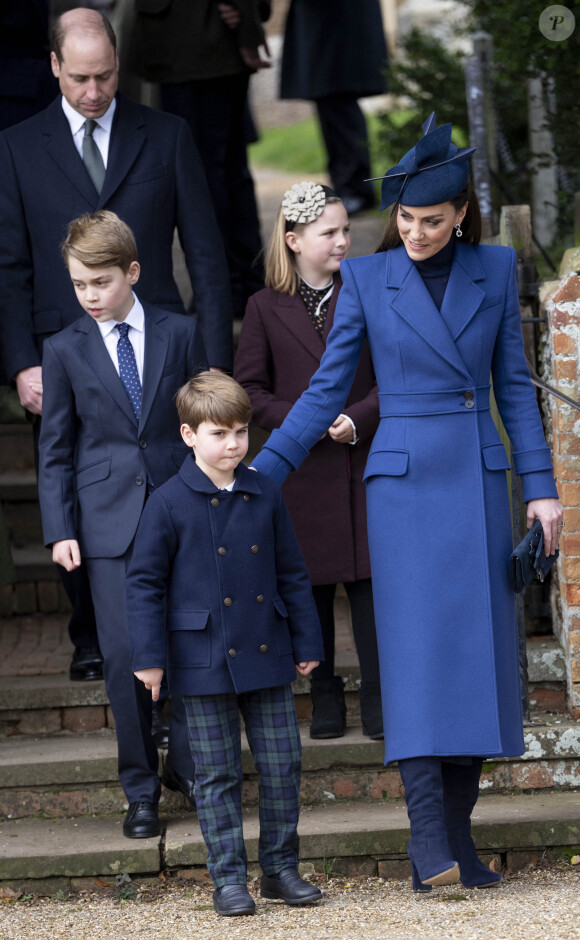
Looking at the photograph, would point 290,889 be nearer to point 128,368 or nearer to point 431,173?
point 128,368

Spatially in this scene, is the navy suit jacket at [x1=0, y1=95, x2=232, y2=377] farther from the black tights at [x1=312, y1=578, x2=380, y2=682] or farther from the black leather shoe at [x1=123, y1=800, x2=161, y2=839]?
the black leather shoe at [x1=123, y1=800, x2=161, y2=839]

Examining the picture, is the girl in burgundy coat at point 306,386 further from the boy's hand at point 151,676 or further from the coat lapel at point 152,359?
the boy's hand at point 151,676

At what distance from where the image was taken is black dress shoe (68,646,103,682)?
471 cm

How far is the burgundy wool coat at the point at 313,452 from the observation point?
4270 millimetres

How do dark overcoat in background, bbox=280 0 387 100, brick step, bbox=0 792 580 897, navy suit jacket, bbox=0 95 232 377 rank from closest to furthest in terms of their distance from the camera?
brick step, bbox=0 792 580 897 < navy suit jacket, bbox=0 95 232 377 < dark overcoat in background, bbox=280 0 387 100

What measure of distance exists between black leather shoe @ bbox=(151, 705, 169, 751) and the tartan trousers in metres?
0.74

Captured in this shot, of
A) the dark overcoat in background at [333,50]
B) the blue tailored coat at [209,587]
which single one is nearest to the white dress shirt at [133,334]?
the blue tailored coat at [209,587]

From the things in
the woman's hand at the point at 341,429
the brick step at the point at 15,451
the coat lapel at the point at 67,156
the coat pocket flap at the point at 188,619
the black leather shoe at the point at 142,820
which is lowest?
the black leather shoe at the point at 142,820

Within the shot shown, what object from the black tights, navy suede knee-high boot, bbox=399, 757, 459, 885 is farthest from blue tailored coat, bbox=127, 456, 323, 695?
the black tights

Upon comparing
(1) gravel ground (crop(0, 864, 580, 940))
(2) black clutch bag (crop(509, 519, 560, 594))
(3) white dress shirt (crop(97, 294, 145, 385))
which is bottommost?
(1) gravel ground (crop(0, 864, 580, 940))

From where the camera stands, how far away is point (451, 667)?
349 cm

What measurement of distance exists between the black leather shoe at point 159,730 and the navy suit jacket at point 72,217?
1.12 meters

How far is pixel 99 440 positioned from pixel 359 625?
990 mm

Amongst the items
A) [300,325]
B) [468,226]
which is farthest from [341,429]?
[468,226]
